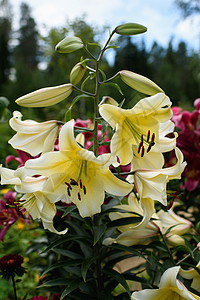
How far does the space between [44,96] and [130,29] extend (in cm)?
26

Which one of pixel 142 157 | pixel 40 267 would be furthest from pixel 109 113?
pixel 40 267

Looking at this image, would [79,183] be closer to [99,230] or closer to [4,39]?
[99,230]

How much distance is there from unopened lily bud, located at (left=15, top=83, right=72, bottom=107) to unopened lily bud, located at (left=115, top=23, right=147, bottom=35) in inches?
6.9

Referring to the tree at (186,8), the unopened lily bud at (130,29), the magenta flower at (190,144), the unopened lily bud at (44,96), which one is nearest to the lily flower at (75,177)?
the unopened lily bud at (44,96)

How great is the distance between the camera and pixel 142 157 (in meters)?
0.69

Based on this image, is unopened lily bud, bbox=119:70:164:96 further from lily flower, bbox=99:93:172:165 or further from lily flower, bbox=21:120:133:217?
lily flower, bbox=21:120:133:217

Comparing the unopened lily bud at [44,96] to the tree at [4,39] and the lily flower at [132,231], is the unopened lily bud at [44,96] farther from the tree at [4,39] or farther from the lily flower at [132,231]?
the tree at [4,39]

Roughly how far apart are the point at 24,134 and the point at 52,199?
165 mm

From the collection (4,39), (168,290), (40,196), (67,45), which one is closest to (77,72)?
(67,45)

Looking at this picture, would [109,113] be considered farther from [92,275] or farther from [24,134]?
[92,275]

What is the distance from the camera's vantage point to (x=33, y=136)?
2.26 feet

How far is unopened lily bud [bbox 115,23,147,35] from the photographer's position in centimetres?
70

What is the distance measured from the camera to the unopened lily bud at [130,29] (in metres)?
0.70

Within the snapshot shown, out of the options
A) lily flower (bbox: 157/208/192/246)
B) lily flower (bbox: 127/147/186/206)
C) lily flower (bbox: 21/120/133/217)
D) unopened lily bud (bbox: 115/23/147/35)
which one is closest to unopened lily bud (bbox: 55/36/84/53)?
unopened lily bud (bbox: 115/23/147/35)
